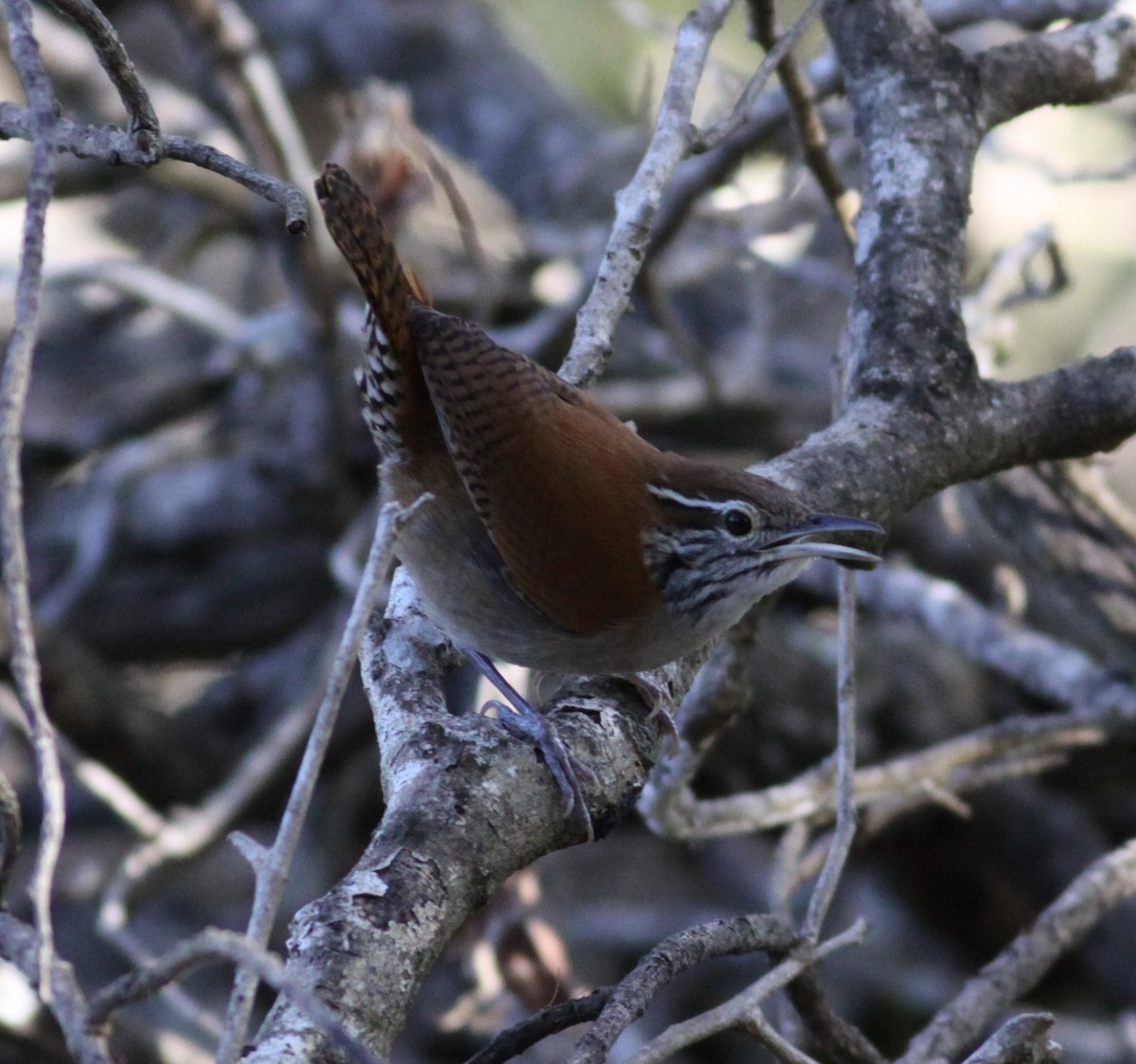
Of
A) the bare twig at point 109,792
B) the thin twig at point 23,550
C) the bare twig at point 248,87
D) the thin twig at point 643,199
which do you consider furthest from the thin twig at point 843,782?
the bare twig at point 248,87

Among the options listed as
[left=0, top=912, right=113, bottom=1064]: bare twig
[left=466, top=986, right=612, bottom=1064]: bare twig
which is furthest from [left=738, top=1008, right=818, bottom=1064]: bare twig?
[left=0, top=912, right=113, bottom=1064]: bare twig

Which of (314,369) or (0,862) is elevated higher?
(314,369)

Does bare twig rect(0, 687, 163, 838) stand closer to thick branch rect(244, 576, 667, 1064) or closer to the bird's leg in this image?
thick branch rect(244, 576, 667, 1064)

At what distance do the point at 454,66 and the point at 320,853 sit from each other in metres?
4.54

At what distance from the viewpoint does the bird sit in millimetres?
2662

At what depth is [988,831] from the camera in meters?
4.75

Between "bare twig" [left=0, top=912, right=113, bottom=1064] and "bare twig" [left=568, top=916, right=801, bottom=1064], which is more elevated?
"bare twig" [left=0, top=912, right=113, bottom=1064]

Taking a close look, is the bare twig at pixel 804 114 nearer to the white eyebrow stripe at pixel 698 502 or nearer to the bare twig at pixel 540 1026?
the white eyebrow stripe at pixel 698 502

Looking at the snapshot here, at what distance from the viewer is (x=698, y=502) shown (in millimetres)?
2736

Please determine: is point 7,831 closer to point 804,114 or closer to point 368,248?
point 368,248

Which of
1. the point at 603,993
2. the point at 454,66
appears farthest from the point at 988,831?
the point at 454,66

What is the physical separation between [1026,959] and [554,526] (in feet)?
4.35

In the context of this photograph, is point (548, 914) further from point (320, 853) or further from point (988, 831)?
point (988, 831)

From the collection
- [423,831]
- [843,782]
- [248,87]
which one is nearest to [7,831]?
[423,831]
